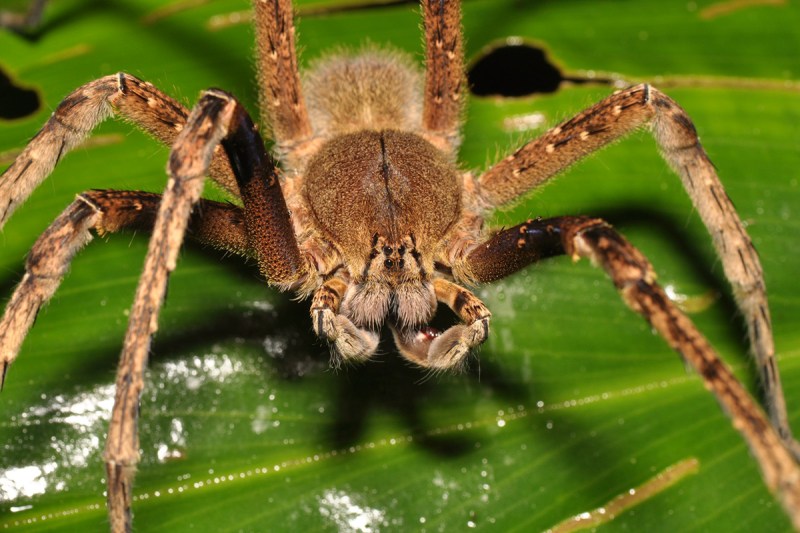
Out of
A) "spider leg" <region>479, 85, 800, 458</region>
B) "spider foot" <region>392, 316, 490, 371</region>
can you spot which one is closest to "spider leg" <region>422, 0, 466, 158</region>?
"spider leg" <region>479, 85, 800, 458</region>

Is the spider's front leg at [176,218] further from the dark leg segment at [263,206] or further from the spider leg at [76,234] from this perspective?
Result: the spider leg at [76,234]

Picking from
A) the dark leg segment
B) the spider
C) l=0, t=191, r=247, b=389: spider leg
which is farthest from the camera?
the dark leg segment

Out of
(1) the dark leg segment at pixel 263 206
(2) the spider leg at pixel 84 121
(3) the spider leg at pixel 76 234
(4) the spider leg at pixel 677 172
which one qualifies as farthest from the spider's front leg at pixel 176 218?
(4) the spider leg at pixel 677 172

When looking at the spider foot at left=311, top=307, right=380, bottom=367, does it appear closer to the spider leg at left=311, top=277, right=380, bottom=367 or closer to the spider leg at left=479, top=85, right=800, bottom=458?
the spider leg at left=311, top=277, right=380, bottom=367

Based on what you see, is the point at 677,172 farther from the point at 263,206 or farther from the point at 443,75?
the point at 263,206

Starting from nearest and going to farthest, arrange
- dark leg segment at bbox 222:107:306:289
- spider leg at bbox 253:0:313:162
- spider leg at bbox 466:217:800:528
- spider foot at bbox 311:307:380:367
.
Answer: spider leg at bbox 466:217:800:528, dark leg segment at bbox 222:107:306:289, spider foot at bbox 311:307:380:367, spider leg at bbox 253:0:313:162

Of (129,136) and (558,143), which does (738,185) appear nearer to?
(558,143)

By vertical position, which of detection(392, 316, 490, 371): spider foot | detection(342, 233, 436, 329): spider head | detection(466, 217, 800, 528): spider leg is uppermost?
detection(466, 217, 800, 528): spider leg
